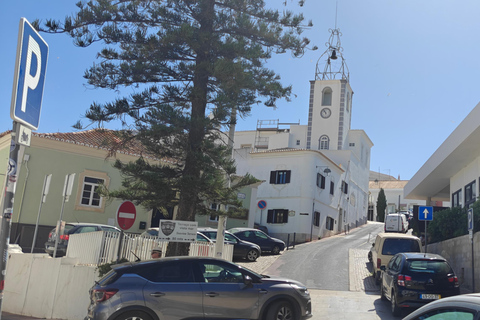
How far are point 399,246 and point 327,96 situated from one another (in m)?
34.8

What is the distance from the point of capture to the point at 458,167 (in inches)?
Answer: 912

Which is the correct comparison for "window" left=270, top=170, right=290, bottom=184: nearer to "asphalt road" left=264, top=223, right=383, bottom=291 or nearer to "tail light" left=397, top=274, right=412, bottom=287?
"asphalt road" left=264, top=223, right=383, bottom=291

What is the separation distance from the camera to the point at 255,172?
40.1 meters

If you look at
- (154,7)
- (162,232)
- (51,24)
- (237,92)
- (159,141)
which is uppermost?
(154,7)

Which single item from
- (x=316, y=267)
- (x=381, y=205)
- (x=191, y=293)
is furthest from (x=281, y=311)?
(x=381, y=205)

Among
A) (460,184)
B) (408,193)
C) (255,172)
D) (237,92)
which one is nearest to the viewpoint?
(237,92)

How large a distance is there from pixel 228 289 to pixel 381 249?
33.4 ft

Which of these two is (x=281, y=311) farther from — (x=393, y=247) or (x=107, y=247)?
(x=393, y=247)

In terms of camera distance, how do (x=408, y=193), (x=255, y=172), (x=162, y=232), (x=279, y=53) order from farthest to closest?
(x=255, y=172), (x=408, y=193), (x=279, y=53), (x=162, y=232)

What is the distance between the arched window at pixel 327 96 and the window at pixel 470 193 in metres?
28.2

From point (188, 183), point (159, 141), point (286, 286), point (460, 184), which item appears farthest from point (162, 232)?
point (460, 184)

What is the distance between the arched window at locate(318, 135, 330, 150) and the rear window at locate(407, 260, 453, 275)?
38079 millimetres

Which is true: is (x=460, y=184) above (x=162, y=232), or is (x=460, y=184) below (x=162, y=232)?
above

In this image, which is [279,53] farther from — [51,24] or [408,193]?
[408,193]
